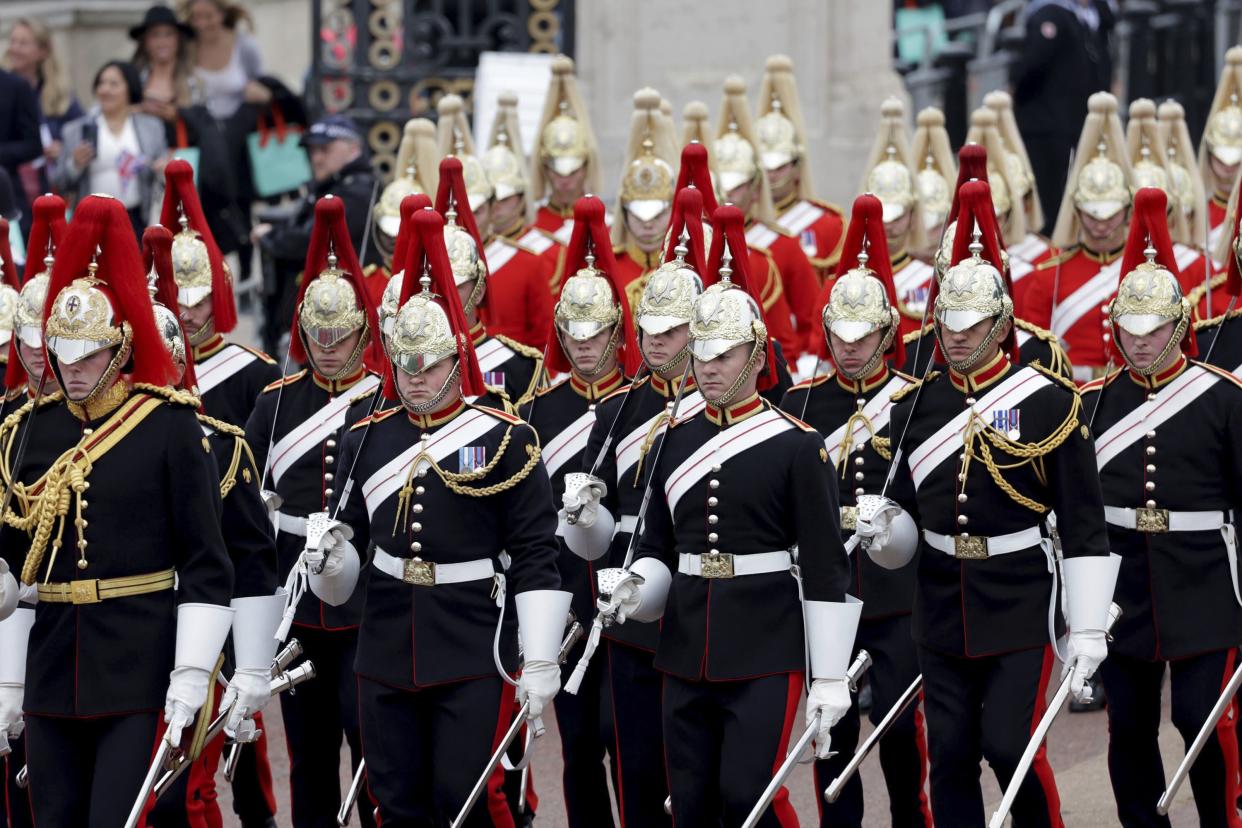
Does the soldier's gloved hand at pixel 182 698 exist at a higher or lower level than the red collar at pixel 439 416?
lower

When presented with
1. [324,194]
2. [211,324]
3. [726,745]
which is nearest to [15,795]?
[211,324]

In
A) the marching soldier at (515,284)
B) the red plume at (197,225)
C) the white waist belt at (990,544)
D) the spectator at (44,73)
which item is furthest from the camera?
the spectator at (44,73)

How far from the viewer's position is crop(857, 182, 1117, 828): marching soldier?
7.84 metres

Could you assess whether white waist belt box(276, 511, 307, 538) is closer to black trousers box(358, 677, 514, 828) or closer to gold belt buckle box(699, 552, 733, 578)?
black trousers box(358, 677, 514, 828)

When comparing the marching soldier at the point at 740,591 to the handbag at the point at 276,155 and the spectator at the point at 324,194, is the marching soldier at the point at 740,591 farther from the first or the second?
the handbag at the point at 276,155

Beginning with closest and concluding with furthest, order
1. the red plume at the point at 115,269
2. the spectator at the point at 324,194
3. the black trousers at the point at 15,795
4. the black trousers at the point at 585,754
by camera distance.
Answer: the red plume at the point at 115,269 < the black trousers at the point at 15,795 < the black trousers at the point at 585,754 < the spectator at the point at 324,194

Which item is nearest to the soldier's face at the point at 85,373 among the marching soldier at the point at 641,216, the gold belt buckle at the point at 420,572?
the gold belt buckle at the point at 420,572

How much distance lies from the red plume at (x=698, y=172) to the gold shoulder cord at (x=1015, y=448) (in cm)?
137

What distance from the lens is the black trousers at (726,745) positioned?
24.5 ft

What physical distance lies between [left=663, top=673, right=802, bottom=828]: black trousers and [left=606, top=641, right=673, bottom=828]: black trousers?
40 cm

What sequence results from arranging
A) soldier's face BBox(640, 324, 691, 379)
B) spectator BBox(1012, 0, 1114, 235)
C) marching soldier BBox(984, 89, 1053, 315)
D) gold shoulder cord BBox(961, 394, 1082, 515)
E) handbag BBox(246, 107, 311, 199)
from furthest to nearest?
spectator BBox(1012, 0, 1114, 235) → handbag BBox(246, 107, 311, 199) → marching soldier BBox(984, 89, 1053, 315) → soldier's face BBox(640, 324, 691, 379) → gold shoulder cord BBox(961, 394, 1082, 515)

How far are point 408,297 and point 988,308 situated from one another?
1.58 metres

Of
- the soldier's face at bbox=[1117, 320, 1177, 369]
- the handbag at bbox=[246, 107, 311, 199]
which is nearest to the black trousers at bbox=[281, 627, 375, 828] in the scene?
the soldier's face at bbox=[1117, 320, 1177, 369]

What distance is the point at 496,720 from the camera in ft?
25.5
